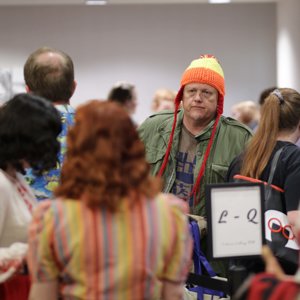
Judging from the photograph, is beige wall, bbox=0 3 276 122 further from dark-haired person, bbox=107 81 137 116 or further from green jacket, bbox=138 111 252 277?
green jacket, bbox=138 111 252 277

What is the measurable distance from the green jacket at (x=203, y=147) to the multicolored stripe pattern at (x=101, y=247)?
4.69 feet

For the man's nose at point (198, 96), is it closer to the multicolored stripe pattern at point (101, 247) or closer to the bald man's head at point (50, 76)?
the bald man's head at point (50, 76)

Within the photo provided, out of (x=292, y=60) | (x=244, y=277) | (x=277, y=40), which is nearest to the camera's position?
(x=244, y=277)

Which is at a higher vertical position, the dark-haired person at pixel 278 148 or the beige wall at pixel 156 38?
the beige wall at pixel 156 38

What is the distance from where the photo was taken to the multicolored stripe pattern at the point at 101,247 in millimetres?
1699

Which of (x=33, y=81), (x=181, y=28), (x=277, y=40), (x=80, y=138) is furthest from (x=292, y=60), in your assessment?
(x=80, y=138)

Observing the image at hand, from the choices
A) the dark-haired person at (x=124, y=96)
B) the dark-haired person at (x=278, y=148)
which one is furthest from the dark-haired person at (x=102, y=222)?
the dark-haired person at (x=124, y=96)

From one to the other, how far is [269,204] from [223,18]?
7.29 m

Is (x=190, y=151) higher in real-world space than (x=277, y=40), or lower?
lower

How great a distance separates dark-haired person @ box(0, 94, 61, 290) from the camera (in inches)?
78.7

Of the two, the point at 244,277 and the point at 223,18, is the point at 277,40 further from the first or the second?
the point at 244,277

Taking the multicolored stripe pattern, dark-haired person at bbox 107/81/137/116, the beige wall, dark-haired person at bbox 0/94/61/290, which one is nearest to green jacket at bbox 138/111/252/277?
dark-haired person at bbox 0/94/61/290

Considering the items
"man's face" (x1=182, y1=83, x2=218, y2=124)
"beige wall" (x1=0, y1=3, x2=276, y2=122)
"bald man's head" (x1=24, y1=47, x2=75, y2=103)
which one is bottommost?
"man's face" (x1=182, y1=83, x2=218, y2=124)

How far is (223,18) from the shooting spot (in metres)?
9.76
